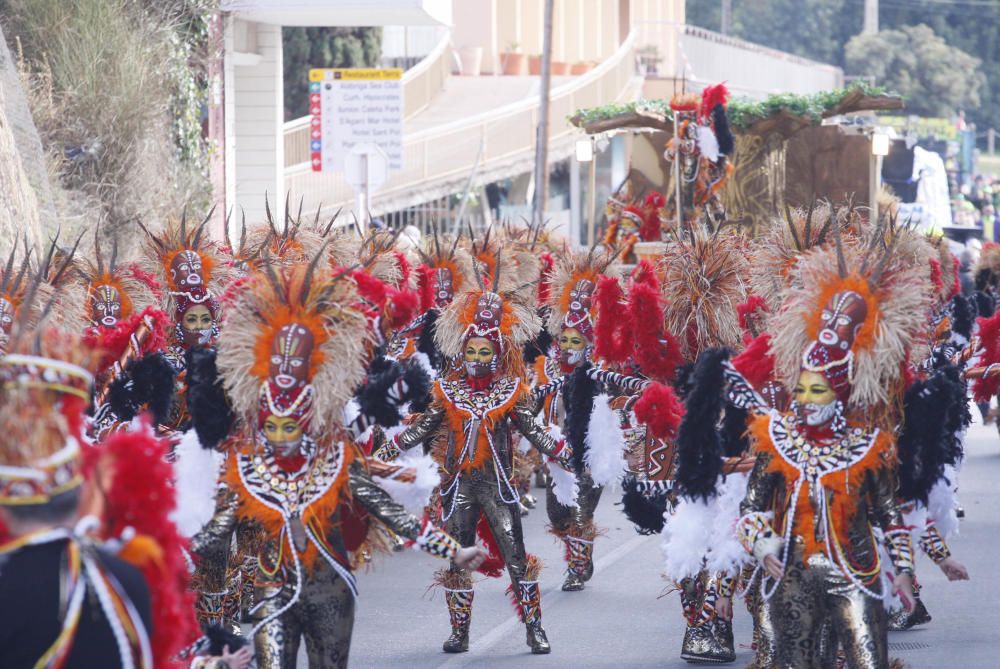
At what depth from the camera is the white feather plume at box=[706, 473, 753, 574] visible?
668 cm

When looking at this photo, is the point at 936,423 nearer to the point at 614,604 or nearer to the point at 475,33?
the point at 614,604

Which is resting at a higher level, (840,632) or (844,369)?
(844,369)

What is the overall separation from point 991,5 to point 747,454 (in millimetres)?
66529

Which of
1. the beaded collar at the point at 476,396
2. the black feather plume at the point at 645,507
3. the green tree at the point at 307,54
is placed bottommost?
the black feather plume at the point at 645,507

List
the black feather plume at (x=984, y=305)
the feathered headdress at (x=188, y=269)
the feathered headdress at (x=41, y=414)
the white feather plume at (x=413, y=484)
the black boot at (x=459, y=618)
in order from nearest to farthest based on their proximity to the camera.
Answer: the feathered headdress at (x=41, y=414) → the white feather plume at (x=413, y=484) → the black boot at (x=459, y=618) → the feathered headdress at (x=188, y=269) → the black feather plume at (x=984, y=305)

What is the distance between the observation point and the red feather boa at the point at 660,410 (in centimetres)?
823

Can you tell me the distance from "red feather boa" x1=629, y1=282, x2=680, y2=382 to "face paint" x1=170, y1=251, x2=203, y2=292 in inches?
101

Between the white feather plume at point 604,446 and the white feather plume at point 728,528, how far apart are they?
2.24 metres

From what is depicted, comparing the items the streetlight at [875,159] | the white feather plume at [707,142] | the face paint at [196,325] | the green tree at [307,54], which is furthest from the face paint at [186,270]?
the green tree at [307,54]

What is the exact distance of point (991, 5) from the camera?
68688mm

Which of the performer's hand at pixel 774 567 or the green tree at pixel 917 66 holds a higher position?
the green tree at pixel 917 66

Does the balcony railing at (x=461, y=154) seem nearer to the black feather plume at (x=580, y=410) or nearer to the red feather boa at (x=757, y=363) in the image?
the black feather plume at (x=580, y=410)

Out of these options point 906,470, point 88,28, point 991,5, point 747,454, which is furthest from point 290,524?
point 991,5

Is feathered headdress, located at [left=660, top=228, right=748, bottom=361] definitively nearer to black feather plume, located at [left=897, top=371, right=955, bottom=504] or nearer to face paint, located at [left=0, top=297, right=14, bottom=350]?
black feather plume, located at [left=897, top=371, right=955, bottom=504]
